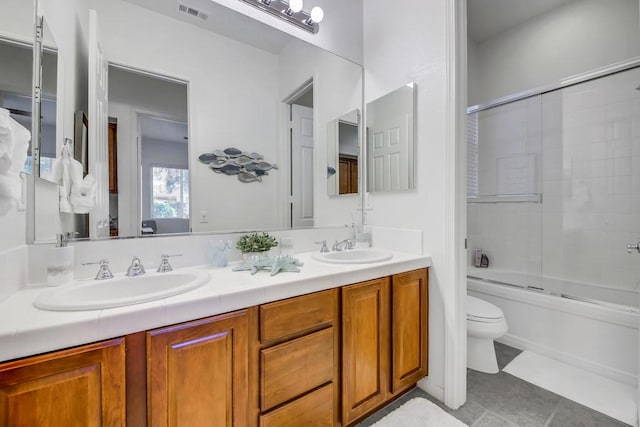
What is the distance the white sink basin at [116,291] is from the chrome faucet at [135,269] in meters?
0.04

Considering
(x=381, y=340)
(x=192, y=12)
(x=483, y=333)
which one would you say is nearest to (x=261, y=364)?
(x=381, y=340)

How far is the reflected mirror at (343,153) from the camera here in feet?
6.76

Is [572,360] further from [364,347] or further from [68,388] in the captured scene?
[68,388]

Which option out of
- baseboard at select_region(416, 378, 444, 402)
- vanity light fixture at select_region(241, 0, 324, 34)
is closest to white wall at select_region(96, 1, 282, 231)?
vanity light fixture at select_region(241, 0, 324, 34)

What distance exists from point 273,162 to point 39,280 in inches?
46.9

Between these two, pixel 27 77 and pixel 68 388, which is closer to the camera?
pixel 68 388

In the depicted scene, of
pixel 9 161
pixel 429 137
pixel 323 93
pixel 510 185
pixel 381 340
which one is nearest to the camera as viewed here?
pixel 9 161

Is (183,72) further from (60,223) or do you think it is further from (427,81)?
(427,81)

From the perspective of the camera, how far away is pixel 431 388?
165 cm

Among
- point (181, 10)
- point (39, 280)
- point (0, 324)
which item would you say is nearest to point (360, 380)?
point (0, 324)

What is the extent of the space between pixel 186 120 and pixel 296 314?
3.72ft

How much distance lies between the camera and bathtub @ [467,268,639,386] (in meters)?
1.74

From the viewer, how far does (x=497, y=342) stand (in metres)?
2.30

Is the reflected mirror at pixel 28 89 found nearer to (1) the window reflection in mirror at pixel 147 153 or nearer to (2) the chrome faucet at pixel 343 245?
(1) the window reflection in mirror at pixel 147 153
